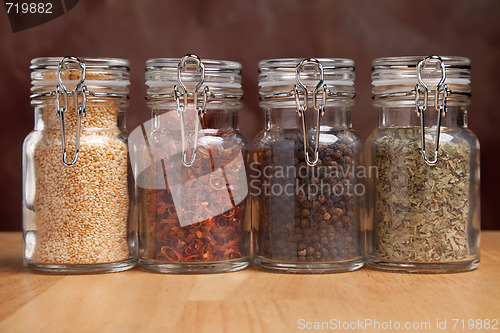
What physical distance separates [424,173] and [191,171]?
35 cm

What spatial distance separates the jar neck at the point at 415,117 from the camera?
1.04 meters

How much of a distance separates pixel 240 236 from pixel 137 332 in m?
0.34

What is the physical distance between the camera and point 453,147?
1023 millimetres

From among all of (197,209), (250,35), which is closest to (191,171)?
(197,209)

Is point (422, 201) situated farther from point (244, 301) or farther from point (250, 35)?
Result: point (250, 35)

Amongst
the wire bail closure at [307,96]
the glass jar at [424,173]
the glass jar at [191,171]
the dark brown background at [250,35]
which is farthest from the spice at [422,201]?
the dark brown background at [250,35]

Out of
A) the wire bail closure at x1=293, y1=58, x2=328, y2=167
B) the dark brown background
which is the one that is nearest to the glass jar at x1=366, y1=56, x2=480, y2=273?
the wire bail closure at x1=293, y1=58, x2=328, y2=167

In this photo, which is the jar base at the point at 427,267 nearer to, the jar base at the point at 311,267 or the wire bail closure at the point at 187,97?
the jar base at the point at 311,267

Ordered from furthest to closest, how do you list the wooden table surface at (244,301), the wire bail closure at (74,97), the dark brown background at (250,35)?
the dark brown background at (250,35)
the wire bail closure at (74,97)
the wooden table surface at (244,301)

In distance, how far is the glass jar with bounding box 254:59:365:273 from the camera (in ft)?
3.31

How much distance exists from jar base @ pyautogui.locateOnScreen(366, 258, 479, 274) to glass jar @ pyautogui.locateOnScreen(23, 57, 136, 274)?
1.31 ft

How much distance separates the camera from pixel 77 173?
3.31ft

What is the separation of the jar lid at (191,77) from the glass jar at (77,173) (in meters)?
0.06

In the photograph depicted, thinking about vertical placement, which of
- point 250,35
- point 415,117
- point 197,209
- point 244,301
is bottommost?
point 244,301
